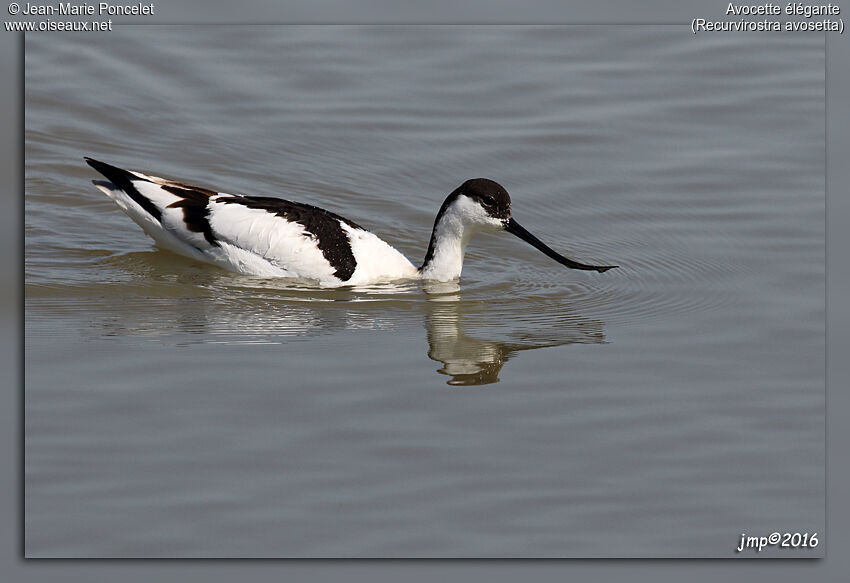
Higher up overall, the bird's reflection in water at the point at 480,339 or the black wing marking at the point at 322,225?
the black wing marking at the point at 322,225

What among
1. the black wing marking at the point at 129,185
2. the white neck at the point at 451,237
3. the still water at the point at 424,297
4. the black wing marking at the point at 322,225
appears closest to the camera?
the still water at the point at 424,297

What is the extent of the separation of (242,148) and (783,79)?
183 inches

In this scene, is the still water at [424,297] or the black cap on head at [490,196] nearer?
the still water at [424,297]

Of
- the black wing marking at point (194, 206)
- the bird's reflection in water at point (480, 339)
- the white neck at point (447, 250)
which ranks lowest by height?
the bird's reflection in water at point (480, 339)

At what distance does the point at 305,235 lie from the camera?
27.3 feet

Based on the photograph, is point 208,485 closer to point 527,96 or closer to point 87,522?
point 87,522

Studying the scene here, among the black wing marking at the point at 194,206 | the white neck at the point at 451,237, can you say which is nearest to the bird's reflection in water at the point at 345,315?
the white neck at the point at 451,237

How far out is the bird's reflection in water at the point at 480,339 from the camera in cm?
675

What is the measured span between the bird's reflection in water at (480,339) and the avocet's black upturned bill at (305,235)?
16.9 inches

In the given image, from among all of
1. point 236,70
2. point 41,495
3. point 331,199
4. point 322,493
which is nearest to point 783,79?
point 331,199

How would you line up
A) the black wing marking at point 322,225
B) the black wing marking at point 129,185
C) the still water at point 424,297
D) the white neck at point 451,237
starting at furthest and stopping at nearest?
the black wing marking at point 129,185
the white neck at point 451,237
the black wing marking at point 322,225
the still water at point 424,297

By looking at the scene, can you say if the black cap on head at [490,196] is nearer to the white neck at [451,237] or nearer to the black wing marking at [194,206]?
the white neck at [451,237]

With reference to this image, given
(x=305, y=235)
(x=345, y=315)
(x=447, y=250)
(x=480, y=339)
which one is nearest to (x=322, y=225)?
(x=305, y=235)

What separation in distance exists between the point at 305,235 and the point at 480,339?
168cm
